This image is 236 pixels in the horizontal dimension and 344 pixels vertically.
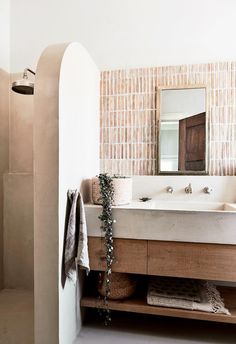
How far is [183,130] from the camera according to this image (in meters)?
2.15

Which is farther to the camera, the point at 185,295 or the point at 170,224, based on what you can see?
the point at 185,295

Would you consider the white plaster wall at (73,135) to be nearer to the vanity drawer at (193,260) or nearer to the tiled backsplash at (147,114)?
the tiled backsplash at (147,114)

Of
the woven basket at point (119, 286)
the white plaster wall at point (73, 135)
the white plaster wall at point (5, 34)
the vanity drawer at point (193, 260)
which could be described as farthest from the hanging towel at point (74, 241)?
the white plaster wall at point (5, 34)

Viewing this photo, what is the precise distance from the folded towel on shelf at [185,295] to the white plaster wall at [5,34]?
234cm

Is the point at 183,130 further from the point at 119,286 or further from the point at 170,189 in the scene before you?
the point at 119,286

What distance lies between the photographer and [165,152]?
2.19 metres

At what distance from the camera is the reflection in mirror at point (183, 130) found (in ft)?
7.00

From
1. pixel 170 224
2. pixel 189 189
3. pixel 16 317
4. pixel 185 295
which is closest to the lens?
pixel 170 224

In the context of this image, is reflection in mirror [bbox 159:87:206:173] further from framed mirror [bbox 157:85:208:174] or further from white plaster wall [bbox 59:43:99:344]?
white plaster wall [bbox 59:43:99:344]

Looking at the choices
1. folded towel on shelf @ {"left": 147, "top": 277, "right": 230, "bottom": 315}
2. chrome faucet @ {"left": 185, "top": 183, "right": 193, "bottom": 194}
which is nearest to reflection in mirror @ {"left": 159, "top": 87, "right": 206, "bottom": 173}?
chrome faucet @ {"left": 185, "top": 183, "right": 193, "bottom": 194}

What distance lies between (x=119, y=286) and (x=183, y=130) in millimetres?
1319

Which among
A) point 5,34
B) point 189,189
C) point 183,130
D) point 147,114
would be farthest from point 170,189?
point 5,34

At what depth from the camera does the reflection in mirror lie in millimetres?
2135

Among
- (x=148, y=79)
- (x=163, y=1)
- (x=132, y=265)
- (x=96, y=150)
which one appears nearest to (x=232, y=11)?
(x=163, y=1)
